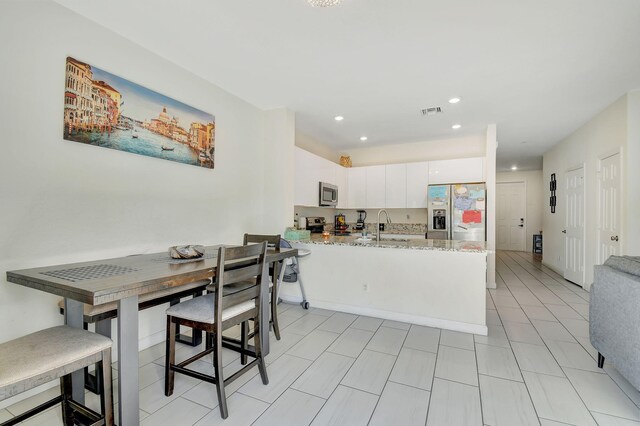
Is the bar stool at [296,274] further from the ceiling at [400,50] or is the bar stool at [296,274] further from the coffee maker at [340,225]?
the coffee maker at [340,225]

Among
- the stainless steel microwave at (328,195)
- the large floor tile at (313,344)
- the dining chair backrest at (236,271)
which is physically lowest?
the large floor tile at (313,344)

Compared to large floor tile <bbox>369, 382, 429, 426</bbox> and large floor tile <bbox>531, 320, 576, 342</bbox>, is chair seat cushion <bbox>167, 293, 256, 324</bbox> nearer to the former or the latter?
large floor tile <bbox>369, 382, 429, 426</bbox>

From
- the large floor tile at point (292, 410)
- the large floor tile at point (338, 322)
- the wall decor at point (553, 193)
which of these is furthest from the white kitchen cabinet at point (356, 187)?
the large floor tile at point (292, 410)

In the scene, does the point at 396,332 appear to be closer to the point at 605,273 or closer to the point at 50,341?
the point at 605,273

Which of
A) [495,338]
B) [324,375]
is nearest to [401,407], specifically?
[324,375]

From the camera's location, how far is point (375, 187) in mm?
5637

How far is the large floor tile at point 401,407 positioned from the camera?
1654mm

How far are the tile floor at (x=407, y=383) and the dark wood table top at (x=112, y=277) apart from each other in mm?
837

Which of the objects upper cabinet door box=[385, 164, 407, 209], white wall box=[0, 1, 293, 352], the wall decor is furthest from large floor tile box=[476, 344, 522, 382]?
the wall decor

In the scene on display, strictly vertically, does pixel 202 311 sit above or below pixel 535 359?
above

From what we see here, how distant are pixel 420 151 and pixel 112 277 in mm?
5245

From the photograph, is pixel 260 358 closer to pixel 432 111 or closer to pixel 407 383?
pixel 407 383

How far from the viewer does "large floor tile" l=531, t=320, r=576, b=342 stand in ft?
9.10

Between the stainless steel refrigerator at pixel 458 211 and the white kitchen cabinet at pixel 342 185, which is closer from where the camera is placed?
the stainless steel refrigerator at pixel 458 211
